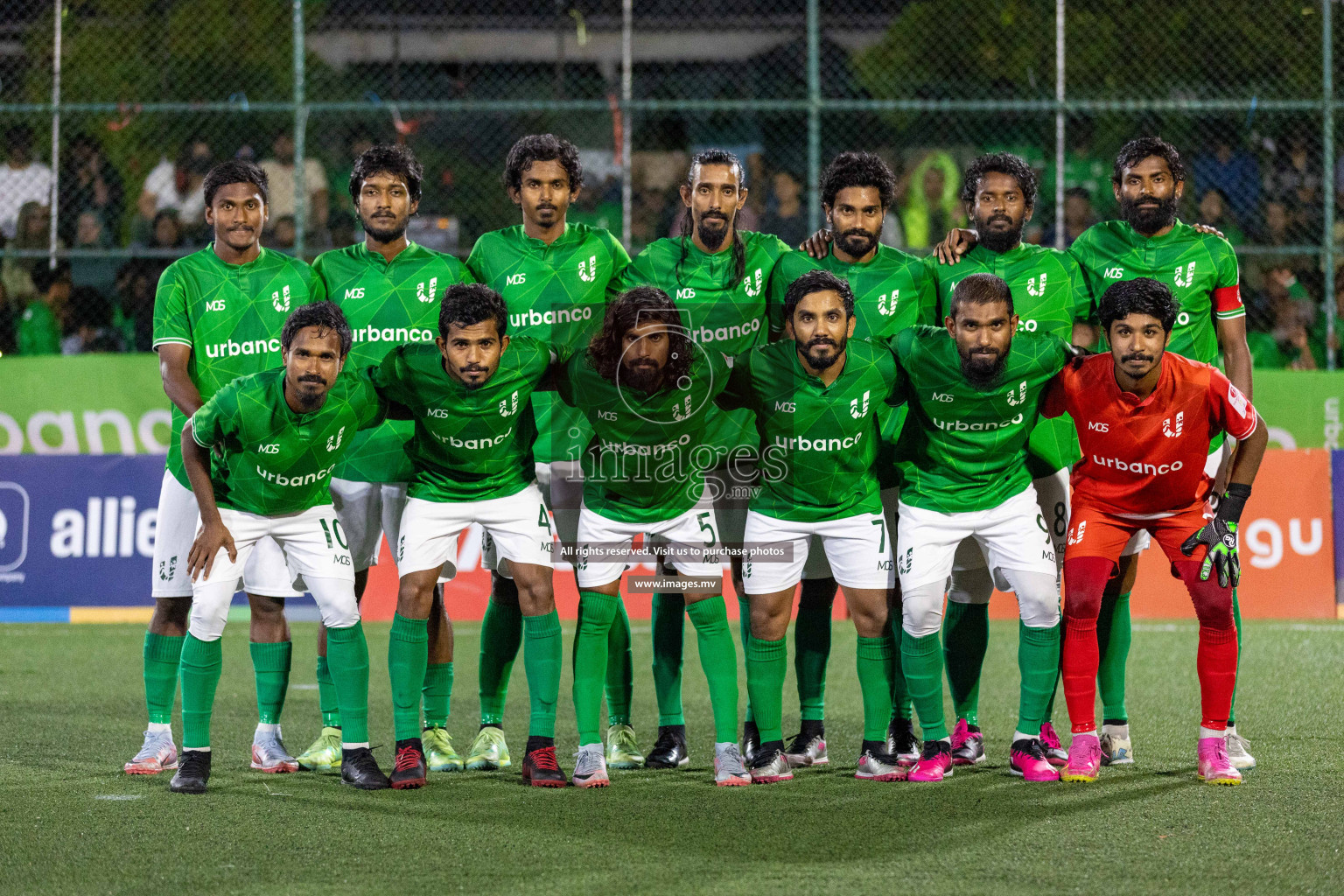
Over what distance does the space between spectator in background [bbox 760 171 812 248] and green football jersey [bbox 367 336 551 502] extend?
6684 mm

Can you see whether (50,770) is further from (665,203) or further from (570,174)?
(665,203)

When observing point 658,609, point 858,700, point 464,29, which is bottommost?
point 858,700

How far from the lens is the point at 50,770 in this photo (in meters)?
5.54

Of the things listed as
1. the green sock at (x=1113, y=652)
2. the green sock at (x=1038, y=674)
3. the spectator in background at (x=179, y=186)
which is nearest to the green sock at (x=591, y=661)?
the green sock at (x=1038, y=674)

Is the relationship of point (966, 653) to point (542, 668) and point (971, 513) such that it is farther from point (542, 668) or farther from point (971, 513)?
point (542, 668)

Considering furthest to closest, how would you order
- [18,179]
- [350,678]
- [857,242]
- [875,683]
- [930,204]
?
[930,204]
[18,179]
[857,242]
[875,683]
[350,678]

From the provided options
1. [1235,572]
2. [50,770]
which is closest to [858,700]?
[1235,572]

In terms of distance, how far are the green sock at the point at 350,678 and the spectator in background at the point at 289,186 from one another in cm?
691

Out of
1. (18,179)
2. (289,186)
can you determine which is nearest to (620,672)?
(289,186)

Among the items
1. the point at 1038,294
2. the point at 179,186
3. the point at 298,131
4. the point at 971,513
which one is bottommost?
the point at 971,513

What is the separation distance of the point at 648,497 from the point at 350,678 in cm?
125

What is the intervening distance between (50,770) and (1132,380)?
422cm

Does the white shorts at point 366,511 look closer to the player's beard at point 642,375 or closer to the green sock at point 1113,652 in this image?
the player's beard at point 642,375

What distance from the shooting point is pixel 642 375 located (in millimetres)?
5250
